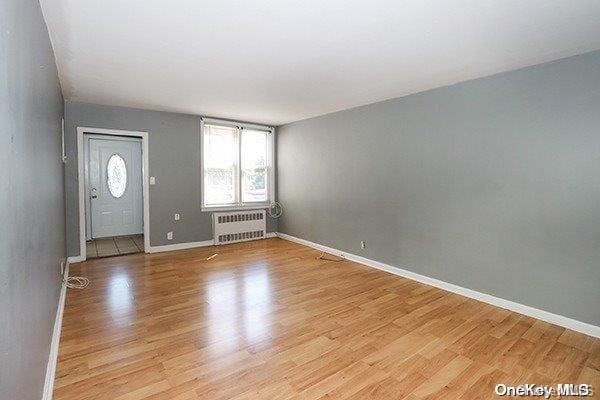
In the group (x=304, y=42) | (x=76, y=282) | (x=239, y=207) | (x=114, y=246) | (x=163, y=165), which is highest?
(x=304, y=42)

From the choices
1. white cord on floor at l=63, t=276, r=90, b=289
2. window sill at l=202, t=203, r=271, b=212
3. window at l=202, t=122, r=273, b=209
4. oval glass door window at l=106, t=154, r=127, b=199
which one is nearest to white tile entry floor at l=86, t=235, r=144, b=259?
oval glass door window at l=106, t=154, r=127, b=199

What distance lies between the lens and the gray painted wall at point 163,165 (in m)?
4.36

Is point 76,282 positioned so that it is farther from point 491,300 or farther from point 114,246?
point 491,300

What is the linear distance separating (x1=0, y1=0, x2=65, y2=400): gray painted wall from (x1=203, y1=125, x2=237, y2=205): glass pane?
12.1 feet

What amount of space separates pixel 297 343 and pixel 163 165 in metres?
3.97

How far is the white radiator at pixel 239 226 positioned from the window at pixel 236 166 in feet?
0.73

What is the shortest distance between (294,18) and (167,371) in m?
2.53

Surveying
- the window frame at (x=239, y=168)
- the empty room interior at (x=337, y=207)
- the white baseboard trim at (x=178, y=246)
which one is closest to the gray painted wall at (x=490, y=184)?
the empty room interior at (x=337, y=207)

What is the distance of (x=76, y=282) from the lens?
3582 millimetres

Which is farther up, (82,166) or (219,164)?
(219,164)

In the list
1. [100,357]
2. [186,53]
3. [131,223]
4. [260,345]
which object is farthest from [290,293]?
[131,223]

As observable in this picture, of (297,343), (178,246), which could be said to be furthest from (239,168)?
(297,343)

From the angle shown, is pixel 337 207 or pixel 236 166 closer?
pixel 337 207

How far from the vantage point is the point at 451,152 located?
340 centimetres
